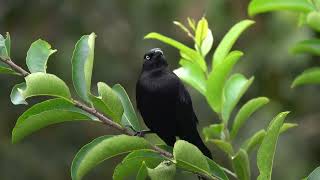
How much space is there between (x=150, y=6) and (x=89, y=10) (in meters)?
0.78

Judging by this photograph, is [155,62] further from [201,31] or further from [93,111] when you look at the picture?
[93,111]

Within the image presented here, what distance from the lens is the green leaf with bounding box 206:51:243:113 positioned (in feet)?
8.80

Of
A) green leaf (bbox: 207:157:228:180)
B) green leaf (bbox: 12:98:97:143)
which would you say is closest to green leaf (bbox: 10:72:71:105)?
green leaf (bbox: 12:98:97:143)

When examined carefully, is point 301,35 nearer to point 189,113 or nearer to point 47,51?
point 189,113

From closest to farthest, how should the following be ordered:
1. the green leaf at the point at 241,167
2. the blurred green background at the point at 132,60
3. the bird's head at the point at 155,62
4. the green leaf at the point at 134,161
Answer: the green leaf at the point at 134,161 → the green leaf at the point at 241,167 → the bird's head at the point at 155,62 → the blurred green background at the point at 132,60

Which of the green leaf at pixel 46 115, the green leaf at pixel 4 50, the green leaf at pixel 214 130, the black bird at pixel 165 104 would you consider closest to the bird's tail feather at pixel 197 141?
the black bird at pixel 165 104

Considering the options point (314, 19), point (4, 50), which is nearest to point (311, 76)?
point (314, 19)

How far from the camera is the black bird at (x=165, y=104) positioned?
3.19 m

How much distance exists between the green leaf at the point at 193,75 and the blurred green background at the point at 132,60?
241 centimetres

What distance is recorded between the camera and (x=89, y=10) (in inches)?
270

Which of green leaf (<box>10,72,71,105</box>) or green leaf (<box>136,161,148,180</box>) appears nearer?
green leaf (<box>10,72,71,105</box>)

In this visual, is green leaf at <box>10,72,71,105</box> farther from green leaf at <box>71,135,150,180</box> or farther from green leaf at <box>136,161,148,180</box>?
green leaf at <box>136,161,148,180</box>

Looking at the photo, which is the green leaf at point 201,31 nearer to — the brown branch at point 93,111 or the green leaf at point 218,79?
the green leaf at point 218,79

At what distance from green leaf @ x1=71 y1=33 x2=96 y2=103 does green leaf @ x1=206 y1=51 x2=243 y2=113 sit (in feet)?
2.04
